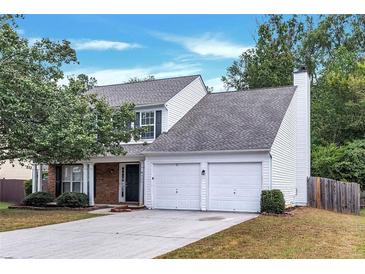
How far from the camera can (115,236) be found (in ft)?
37.4

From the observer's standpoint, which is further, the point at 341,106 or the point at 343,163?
the point at 341,106

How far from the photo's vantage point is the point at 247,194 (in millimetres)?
17578

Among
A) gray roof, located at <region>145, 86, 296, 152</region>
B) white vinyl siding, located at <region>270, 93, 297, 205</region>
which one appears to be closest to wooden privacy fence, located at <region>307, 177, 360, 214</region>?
white vinyl siding, located at <region>270, 93, 297, 205</region>

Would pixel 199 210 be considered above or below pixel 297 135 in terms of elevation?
below

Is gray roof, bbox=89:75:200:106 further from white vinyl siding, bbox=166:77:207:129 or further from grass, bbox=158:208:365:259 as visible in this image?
grass, bbox=158:208:365:259

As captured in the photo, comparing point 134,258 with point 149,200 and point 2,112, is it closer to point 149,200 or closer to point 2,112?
point 2,112

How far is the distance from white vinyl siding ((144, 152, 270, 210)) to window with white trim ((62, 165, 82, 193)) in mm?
4983

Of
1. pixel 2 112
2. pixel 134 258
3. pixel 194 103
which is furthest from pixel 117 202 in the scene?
Result: pixel 134 258

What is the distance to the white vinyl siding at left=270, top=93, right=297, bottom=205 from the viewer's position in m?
18.2

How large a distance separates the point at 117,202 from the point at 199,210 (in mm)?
5329

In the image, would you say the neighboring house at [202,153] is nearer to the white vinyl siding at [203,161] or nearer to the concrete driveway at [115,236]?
the white vinyl siding at [203,161]

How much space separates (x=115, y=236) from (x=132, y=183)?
34.0 feet

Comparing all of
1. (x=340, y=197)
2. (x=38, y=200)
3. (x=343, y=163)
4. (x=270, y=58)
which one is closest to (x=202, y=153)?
(x=340, y=197)

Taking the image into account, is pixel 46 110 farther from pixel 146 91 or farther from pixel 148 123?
pixel 146 91
